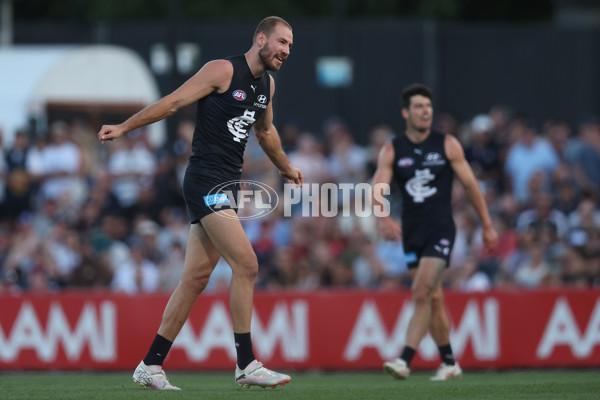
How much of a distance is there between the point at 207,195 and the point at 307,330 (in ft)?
18.3

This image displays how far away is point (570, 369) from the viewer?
1360cm

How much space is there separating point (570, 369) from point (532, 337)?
0.56 meters

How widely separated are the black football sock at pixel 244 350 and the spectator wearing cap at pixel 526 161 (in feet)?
28.5

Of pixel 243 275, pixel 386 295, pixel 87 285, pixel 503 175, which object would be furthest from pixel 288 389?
pixel 503 175

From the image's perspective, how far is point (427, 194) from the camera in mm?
11008

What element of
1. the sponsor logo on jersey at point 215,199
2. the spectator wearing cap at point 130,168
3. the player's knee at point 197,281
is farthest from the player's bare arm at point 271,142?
the spectator wearing cap at point 130,168

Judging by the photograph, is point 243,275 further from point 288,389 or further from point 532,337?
point 532,337

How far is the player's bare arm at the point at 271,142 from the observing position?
364 inches

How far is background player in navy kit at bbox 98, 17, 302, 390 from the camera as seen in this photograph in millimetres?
8703

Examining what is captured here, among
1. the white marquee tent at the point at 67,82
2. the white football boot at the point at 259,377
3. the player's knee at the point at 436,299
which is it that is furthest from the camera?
the white marquee tent at the point at 67,82

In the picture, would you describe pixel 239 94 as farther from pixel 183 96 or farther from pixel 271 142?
pixel 271 142

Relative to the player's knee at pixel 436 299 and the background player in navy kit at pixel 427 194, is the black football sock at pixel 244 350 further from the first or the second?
the player's knee at pixel 436 299

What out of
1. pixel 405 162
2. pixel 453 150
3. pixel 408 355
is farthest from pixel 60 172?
pixel 408 355

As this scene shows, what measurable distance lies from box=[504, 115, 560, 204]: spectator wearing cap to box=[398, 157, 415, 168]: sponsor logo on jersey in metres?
6.06
